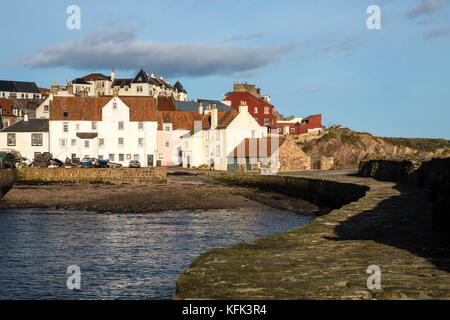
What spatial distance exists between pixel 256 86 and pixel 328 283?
375ft

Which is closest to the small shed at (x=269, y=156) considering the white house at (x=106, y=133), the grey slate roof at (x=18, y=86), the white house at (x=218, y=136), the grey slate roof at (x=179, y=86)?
the white house at (x=218, y=136)

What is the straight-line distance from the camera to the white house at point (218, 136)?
237ft

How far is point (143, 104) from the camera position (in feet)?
272

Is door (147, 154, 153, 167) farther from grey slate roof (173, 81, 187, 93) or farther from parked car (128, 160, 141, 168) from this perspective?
grey slate roof (173, 81, 187, 93)

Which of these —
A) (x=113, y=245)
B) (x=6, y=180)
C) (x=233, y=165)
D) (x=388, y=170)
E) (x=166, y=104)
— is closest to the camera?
(x=113, y=245)

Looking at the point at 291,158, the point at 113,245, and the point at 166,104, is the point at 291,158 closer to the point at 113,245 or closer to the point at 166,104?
the point at 113,245

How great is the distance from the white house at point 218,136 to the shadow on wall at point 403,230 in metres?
52.9

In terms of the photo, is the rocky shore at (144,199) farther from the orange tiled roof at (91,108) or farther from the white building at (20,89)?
the white building at (20,89)

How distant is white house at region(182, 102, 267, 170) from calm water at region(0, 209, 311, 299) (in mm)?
38198

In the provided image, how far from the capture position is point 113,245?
2116cm

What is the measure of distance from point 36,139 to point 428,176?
6942 cm

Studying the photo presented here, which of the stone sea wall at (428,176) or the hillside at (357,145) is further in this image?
the hillside at (357,145)

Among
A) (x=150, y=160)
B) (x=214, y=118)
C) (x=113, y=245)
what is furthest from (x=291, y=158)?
(x=113, y=245)
